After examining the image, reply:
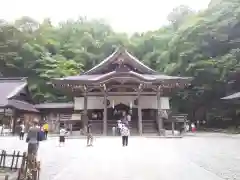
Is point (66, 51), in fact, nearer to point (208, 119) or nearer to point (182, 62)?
point (182, 62)

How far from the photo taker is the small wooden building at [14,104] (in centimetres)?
3366

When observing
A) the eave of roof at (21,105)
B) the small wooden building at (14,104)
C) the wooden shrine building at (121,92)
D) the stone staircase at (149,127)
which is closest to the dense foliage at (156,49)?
the small wooden building at (14,104)

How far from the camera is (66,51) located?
50.7 meters

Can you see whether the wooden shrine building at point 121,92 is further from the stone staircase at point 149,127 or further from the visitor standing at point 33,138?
the visitor standing at point 33,138

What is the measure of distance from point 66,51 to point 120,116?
21.8m

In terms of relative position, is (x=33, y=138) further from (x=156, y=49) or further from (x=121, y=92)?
(x=156, y=49)

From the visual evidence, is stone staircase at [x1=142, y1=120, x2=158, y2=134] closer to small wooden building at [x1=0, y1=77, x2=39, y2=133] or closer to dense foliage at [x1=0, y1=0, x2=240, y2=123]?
dense foliage at [x1=0, y1=0, x2=240, y2=123]

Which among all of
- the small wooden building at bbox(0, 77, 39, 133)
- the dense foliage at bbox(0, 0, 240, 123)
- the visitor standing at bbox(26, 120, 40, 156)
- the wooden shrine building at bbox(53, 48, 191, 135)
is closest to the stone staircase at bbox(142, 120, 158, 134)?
the wooden shrine building at bbox(53, 48, 191, 135)

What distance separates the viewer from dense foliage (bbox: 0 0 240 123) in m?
35.7

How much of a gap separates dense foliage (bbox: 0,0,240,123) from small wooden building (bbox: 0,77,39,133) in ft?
17.5

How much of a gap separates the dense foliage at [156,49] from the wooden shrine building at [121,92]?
6.68 meters

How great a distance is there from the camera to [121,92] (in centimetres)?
3120

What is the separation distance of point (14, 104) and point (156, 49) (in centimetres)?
2382

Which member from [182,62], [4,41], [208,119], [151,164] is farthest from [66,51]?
[151,164]
